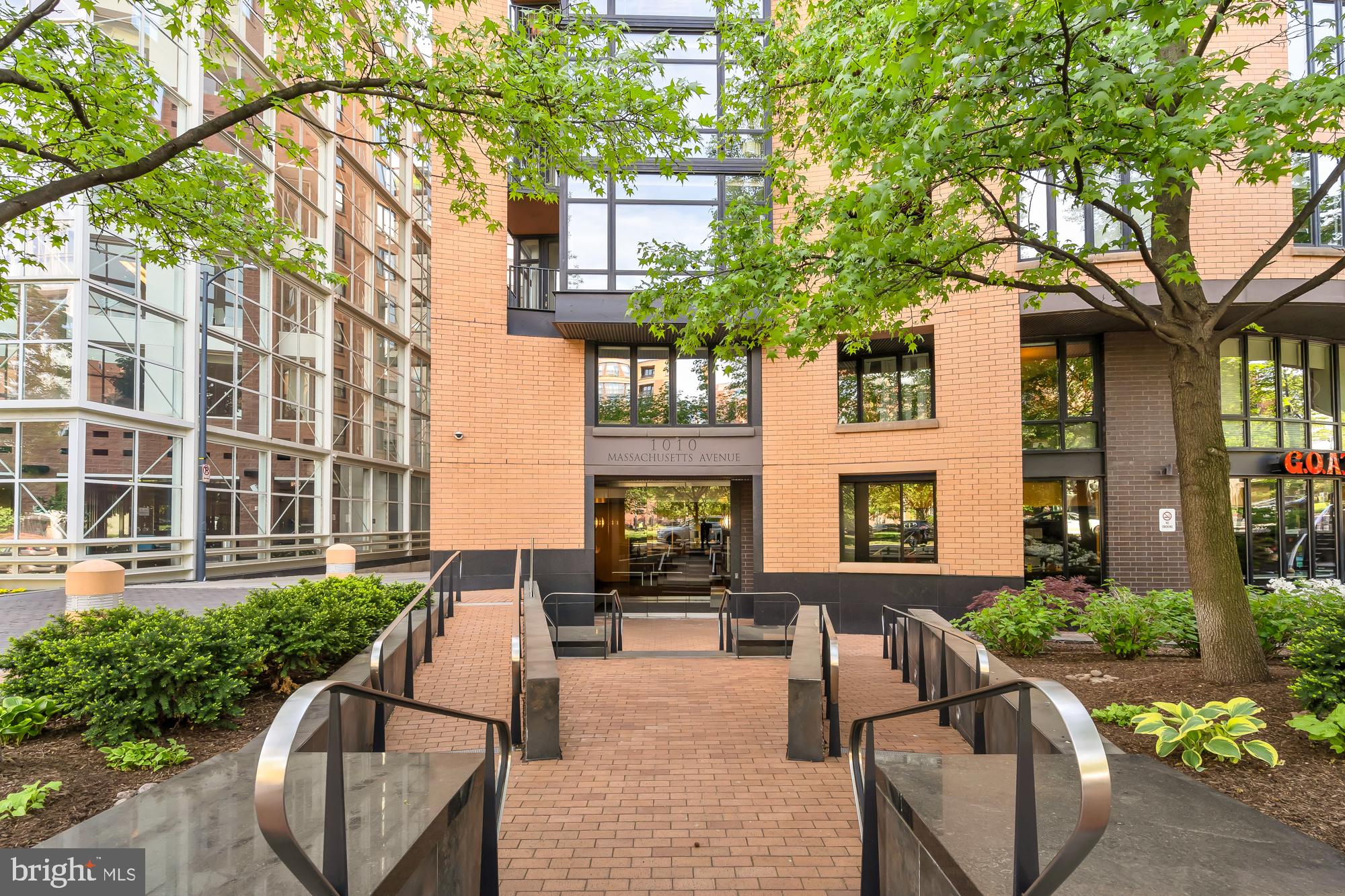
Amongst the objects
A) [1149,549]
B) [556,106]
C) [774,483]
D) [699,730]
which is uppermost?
[556,106]

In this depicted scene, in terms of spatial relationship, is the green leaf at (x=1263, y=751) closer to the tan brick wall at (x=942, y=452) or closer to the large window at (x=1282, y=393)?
the tan brick wall at (x=942, y=452)

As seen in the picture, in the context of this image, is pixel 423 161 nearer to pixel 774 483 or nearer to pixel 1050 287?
pixel 1050 287

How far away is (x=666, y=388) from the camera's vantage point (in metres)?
15.1

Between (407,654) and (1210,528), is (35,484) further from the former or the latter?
(1210,528)

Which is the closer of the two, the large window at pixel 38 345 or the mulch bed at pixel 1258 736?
the mulch bed at pixel 1258 736

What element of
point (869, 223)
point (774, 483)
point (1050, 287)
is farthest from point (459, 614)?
point (1050, 287)

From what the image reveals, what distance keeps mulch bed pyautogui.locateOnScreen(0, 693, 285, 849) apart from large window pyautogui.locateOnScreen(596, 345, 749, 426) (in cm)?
1040

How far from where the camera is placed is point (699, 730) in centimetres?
653

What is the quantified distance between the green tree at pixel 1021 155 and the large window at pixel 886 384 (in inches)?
259

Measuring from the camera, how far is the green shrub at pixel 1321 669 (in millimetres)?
4277

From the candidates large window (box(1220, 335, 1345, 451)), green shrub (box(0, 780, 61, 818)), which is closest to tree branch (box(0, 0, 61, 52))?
green shrub (box(0, 780, 61, 818))

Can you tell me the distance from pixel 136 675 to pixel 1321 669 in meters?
7.87

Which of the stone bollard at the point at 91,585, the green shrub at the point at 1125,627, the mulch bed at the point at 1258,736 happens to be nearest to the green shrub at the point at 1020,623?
the mulch bed at the point at 1258,736

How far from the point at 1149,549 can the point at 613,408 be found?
11.3 metres
